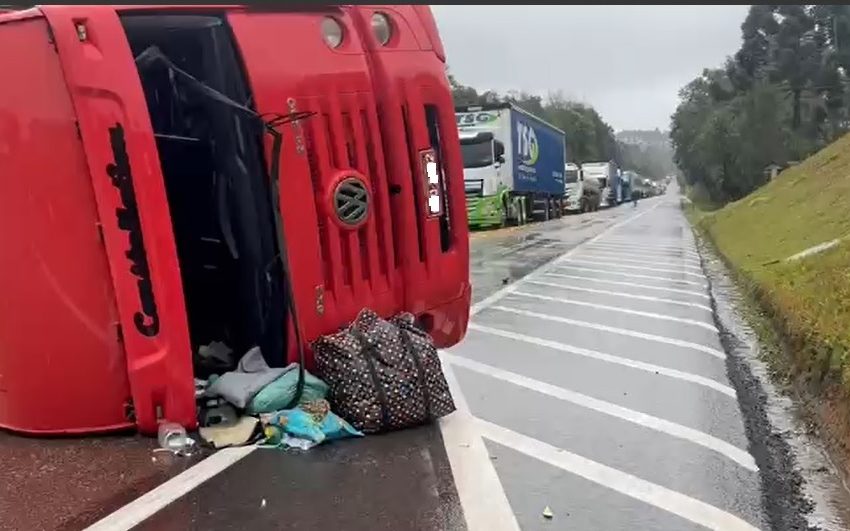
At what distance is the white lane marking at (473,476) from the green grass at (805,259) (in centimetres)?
219

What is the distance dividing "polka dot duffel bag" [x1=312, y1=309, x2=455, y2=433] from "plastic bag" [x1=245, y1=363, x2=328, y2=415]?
7 centimetres

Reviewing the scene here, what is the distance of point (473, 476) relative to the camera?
4.24 metres

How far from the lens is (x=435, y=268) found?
584 centimetres

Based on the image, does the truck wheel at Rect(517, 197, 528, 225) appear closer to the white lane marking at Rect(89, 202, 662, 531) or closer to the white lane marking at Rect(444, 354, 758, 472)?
the white lane marking at Rect(444, 354, 758, 472)

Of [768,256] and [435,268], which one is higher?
[435,268]

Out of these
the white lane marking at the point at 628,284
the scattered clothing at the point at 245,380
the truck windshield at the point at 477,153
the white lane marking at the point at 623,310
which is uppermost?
the truck windshield at the point at 477,153

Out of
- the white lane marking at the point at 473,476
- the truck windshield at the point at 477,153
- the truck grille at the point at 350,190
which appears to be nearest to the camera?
the white lane marking at the point at 473,476

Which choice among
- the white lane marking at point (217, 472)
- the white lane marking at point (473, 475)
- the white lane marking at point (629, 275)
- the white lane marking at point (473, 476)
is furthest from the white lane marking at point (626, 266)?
the white lane marking at point (217, 472)

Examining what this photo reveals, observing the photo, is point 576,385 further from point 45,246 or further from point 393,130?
point 45,246

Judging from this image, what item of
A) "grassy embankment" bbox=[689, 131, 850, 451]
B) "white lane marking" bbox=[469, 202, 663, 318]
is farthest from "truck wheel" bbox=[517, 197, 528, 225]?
"white lane marking" bbox=[469, 202, 663, 318]

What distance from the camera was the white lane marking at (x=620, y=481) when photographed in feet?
12.4

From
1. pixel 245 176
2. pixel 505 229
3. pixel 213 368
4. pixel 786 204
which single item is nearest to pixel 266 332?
pixel 213 368

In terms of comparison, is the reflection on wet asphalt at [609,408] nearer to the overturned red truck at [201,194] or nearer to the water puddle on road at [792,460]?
the water puddle on road at [792,460]

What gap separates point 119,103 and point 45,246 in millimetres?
749
